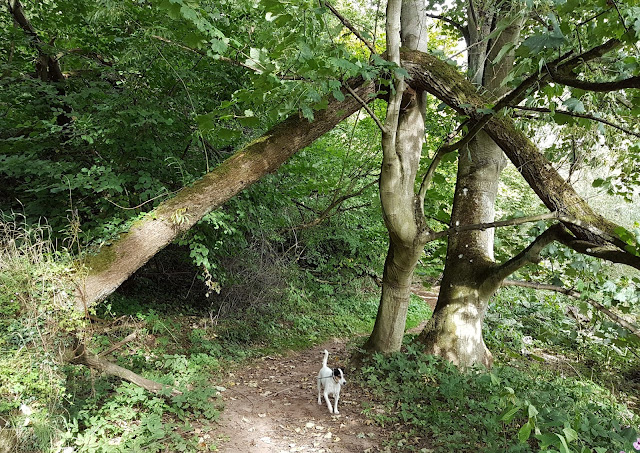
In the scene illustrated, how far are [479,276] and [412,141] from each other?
2.08 meters

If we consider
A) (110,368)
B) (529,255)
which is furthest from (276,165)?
(529,255)

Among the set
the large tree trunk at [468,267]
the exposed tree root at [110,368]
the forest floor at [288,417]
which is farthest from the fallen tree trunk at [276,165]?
the forest floor at [288,417]

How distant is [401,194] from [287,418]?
2.86 m

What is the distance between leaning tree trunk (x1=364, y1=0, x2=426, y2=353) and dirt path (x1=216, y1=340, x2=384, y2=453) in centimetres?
102

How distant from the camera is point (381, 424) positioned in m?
4.07

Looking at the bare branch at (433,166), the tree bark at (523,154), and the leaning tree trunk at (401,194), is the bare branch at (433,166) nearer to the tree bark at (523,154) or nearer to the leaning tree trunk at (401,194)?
the leaning tree trunk at (401,194)

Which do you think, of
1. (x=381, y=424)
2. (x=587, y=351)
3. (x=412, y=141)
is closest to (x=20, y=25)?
(x=412, y=141)

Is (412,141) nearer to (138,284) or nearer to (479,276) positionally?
(479,276)

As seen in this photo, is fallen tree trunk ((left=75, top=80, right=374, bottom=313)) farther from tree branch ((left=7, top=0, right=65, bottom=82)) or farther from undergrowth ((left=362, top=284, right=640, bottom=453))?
tree branch ((left=7, top=0, right=65, bottom=82))

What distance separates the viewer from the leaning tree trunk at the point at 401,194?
444 centimetres

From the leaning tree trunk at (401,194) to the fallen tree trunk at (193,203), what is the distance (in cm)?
59

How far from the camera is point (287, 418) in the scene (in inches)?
169

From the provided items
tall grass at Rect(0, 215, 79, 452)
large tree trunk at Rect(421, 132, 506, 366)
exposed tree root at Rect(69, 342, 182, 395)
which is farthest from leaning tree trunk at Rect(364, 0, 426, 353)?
tall grass at Rect(0, 215, 79, 452)

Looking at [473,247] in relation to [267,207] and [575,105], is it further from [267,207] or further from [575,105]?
[267,207]
